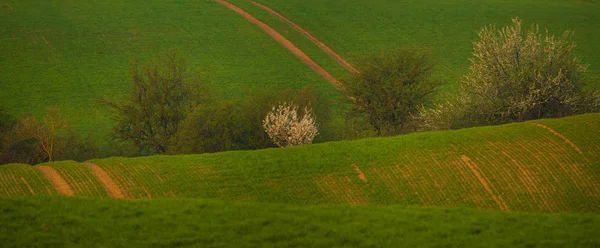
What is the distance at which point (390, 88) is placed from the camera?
60.5m

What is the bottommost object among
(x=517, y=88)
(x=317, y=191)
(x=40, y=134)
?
(x=40, y=134)

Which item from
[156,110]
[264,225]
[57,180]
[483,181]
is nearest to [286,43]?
[156,110]

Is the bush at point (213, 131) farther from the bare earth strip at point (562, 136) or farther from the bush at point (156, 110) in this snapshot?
the bare earth strip at point (562, 136)

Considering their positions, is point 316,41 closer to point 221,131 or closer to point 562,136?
point 221,131

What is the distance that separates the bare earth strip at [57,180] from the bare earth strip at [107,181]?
1480 millimetres

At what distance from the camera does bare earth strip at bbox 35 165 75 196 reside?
32781 mm

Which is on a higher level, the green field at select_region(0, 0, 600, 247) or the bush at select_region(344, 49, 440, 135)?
the green field at select_region(0, 0, 600, 247)

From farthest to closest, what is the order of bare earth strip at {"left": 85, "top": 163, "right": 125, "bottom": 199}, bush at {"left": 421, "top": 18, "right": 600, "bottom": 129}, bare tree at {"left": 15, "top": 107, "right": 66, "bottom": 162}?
bare tree at {"left": 15, "top": 107, "right": 66, "bottom": 162} → bush at {"left": 421, "top": 18, "right": 600, "bottom": 129} → bare earth strip at {"left": 85, "top": 163, "right": 125, "bottom": 199}

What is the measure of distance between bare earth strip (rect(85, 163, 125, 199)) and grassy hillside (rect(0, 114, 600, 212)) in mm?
43

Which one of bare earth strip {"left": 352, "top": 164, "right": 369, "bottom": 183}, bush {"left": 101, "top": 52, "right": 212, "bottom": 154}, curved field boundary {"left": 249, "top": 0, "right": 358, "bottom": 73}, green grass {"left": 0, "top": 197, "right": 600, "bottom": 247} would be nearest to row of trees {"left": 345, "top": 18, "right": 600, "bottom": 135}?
bush {"left": 101, "top": 52, "right": 212, "bottom": 154}

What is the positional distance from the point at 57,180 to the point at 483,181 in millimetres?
18153

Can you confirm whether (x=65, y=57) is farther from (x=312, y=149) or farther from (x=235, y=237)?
(x=235, y=237)

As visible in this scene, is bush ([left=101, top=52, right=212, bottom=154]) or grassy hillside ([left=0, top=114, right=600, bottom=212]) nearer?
grassy hillside ([left=0, top=114, right=600, bottom=212])

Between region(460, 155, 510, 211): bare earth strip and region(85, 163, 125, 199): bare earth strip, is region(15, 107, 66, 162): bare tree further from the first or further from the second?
region(460, 155, 510, 211): bare earth strip
